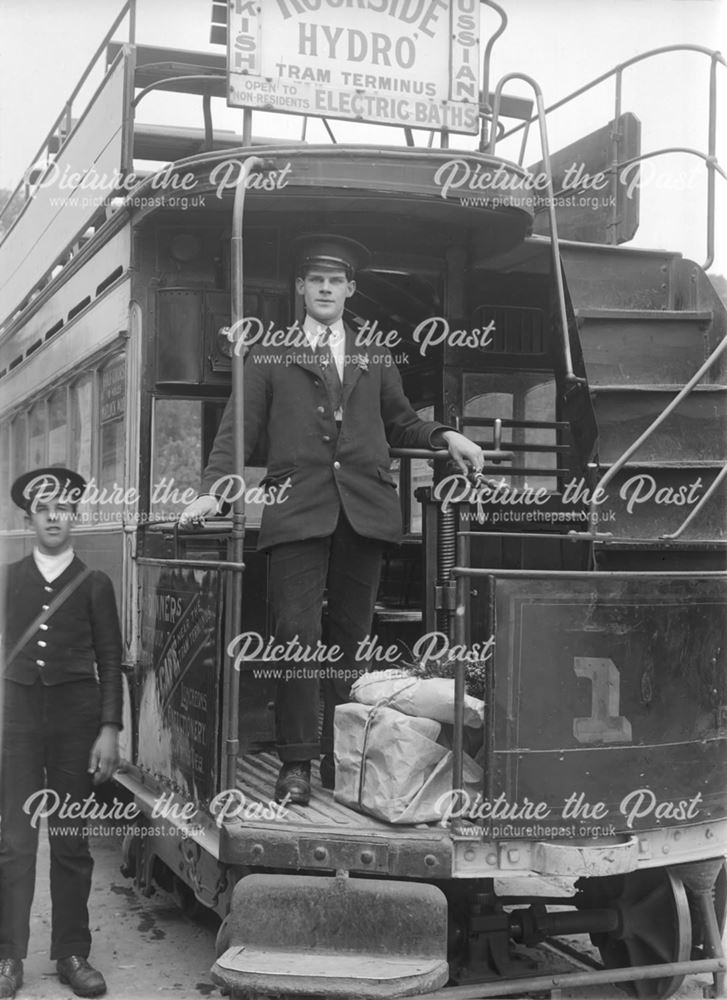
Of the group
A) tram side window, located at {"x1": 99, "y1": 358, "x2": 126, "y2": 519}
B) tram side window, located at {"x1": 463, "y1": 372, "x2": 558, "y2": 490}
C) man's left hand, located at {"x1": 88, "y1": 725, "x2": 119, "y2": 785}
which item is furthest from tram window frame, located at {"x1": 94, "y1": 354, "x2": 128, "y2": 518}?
tram side window, located at {"x1": 463, "y1": 372, "x2": 558, "y2": 490}

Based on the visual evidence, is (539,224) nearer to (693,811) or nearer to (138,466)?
(138,466)

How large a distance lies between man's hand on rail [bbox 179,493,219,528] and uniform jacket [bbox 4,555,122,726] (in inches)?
30.9

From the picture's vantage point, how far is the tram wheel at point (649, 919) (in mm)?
4016

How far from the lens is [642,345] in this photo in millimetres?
4906

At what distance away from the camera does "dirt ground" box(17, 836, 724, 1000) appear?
172 inches

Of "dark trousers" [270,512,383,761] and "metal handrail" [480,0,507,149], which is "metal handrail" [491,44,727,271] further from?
"dark trousers" [270,512,383,761]

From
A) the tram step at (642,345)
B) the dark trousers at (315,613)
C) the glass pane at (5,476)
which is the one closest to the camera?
the dark trousers at (315,613)

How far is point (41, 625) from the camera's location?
4375 millimetres

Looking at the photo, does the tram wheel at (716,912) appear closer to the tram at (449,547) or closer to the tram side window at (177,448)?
the tram at (449,547)

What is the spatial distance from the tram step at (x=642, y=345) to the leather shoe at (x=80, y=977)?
10.1 ft

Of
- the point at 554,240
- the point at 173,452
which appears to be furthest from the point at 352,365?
the point at 173,452

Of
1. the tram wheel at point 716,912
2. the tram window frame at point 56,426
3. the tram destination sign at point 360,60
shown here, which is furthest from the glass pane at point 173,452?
the tram wheel at point 716,912

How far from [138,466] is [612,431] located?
2.10m

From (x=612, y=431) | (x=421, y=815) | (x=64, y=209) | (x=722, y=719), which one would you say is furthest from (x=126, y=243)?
(x=722, y=719)
